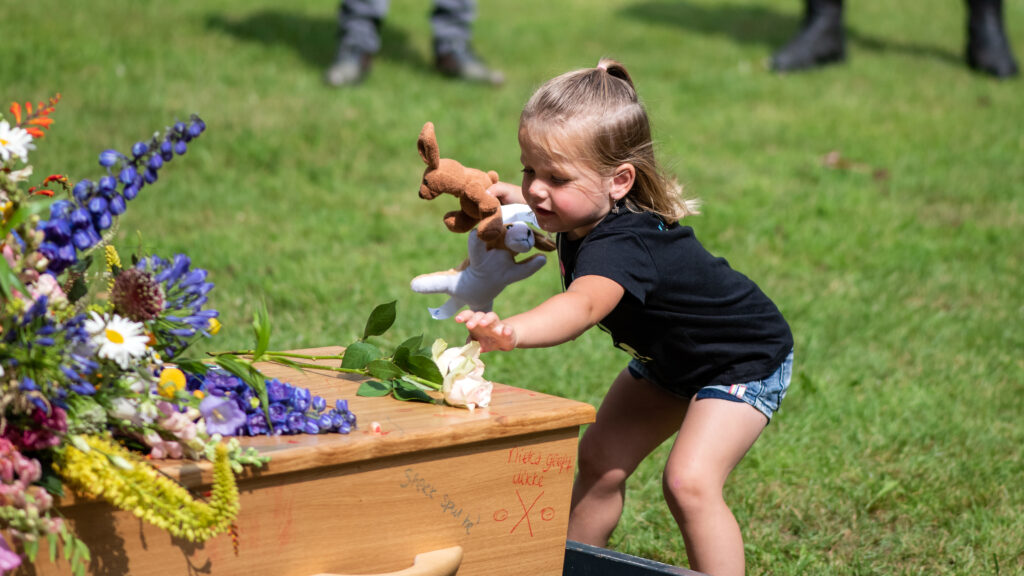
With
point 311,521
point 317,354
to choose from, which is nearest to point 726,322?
point 317,354

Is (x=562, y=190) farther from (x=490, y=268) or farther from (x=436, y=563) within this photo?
(x=436, y=563)

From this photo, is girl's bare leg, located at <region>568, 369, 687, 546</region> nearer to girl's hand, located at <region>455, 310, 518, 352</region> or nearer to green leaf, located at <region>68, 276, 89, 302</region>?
girl's hand, located at <region>455, 310, 518, 352</region>

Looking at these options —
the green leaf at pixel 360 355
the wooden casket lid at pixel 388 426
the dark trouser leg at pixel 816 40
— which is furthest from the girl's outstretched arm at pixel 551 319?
the dark trouser leg at pixel 816 40

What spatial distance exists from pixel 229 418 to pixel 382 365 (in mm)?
392

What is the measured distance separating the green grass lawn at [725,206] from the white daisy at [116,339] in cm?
125

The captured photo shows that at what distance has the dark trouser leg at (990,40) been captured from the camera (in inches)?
319

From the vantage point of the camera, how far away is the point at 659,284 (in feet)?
6.51

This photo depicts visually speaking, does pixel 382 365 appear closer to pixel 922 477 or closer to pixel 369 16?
pixel 922 477

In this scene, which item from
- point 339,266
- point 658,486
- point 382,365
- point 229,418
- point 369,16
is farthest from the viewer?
point 369,16

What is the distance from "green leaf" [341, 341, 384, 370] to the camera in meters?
1.89

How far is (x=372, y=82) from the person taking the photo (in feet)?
21.5

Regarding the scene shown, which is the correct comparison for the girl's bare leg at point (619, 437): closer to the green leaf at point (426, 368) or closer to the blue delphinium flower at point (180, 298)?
the green leaf at point (426, 368)

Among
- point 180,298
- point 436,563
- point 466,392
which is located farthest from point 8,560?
point 466,392

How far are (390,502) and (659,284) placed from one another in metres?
0.68
